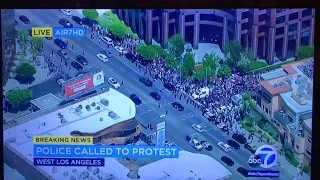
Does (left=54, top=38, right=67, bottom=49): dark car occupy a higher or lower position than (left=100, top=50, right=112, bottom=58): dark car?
higher

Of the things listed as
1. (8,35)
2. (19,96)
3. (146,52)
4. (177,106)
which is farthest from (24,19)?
(177,106)

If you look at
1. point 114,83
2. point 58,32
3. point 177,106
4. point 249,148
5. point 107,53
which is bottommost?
point 249,148

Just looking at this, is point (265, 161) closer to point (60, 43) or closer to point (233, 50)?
point (233, 50)

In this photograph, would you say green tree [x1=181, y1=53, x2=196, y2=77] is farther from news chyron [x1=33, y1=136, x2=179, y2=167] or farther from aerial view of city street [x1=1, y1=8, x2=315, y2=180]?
news chyron [x1=33, y1=136, x2=179, y2=167]

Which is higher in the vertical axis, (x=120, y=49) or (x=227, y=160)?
(x=120, y=49)

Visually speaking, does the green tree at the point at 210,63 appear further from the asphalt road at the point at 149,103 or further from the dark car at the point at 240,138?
the dark car at the point at 240,138

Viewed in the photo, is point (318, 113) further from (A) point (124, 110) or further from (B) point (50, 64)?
(B) point (50, 64)

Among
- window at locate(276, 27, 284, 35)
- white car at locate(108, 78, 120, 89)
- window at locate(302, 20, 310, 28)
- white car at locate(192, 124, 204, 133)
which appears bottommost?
white car at locate(192, 124, 204, 133)

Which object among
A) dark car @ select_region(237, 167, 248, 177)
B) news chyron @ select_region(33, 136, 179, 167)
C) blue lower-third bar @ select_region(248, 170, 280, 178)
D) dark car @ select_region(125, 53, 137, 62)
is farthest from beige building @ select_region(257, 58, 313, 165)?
dark car @ select_region(125, 53, 137, 62)
